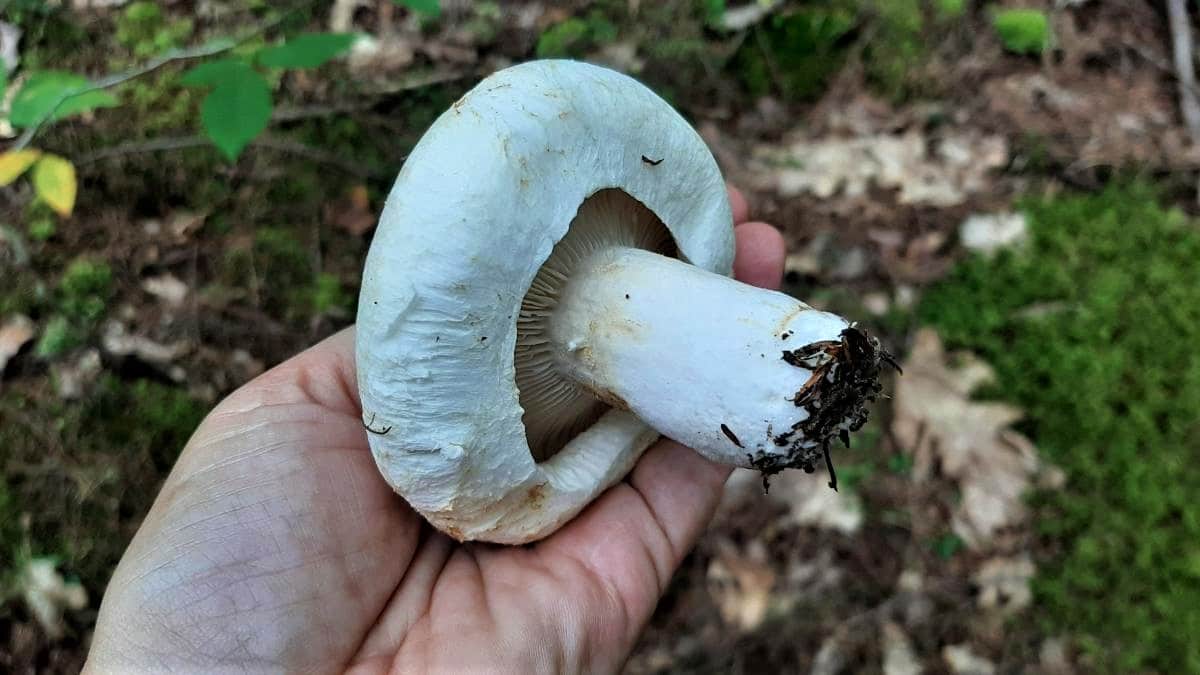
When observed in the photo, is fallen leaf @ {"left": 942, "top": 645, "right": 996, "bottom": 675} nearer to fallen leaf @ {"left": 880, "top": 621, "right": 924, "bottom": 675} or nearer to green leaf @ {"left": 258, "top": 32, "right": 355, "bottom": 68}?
fallen leaf @ {"left": 880, "top": 621, "right": 924, "bottom": 675}

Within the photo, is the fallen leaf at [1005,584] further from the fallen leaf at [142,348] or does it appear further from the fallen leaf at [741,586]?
the fallen leaf at [142,348]

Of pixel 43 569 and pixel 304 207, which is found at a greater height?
pixel 304 207

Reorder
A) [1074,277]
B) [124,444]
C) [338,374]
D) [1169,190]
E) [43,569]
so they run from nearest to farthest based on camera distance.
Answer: [338,374] → [43,569] → [124,444] → [1074,277] → [1169,190]

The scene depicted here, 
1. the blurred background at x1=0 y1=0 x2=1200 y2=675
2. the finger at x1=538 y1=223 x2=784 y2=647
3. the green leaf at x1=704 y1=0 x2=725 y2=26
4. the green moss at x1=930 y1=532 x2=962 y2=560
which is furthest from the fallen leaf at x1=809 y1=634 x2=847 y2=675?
the green leaf at x1=704 y1=0 x2=725 y2=26

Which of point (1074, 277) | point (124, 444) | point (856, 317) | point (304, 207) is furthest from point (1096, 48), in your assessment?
point (124, 444)

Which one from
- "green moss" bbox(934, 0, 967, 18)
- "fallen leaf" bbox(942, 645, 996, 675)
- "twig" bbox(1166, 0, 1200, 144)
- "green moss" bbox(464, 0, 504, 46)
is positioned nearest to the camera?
"fallen leaf" bbox(942, 645, 996, 675)

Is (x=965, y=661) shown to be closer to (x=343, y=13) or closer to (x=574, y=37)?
(x=574, y=37)

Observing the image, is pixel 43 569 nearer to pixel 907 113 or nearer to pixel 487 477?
pixel 487 477
